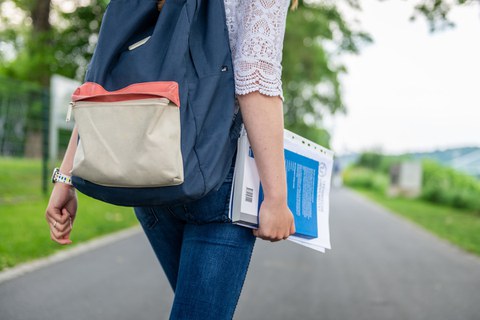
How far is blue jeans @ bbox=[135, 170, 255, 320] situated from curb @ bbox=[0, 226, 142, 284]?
3.56 meters

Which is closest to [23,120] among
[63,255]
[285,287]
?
[63,255]

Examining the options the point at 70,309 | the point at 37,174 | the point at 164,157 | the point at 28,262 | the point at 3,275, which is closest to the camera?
the point at 164,157

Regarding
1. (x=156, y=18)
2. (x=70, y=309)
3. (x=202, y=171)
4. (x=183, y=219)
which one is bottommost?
(x=70, y=309)

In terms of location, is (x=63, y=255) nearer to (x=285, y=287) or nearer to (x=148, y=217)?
(x=285, y=287)

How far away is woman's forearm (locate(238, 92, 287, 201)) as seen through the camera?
1369mm

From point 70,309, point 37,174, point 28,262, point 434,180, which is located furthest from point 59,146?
point 434,180

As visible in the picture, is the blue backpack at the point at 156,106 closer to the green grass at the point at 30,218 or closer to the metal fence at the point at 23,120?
the green grass at the point at 30,218

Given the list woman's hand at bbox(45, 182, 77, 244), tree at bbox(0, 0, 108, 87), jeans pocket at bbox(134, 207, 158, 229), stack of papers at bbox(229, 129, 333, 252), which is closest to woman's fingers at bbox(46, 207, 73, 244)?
woman's hand at bbox(45, 182, 77, 244)

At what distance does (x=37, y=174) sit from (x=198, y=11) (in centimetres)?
961

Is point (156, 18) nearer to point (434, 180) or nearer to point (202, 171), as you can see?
point (202, 171)

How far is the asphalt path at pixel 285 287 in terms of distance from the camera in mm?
4086

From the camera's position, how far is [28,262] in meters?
5.23

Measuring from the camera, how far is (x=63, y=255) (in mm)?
5660

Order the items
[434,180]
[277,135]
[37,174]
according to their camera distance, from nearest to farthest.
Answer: [277,135] < [37,174] < [434,180]
